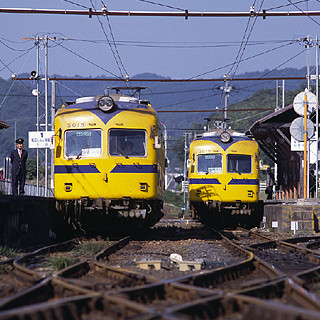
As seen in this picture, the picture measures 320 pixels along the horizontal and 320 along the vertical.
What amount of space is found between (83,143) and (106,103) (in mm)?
1060

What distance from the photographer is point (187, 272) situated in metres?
8.02

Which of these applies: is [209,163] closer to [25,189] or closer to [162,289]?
[25,189]

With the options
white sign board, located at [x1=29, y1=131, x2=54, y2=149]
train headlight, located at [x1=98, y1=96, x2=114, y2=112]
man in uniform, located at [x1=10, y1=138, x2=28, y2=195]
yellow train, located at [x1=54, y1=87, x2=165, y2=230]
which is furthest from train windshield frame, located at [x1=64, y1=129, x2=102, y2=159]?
white sign board, located at [x1=29, y1=131, x2=54, y2=149]

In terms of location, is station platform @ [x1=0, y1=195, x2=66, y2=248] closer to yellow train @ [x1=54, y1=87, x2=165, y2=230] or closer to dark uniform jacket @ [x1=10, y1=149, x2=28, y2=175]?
yellow train @ [x1=54, y1=87, x2=165, y2=230]

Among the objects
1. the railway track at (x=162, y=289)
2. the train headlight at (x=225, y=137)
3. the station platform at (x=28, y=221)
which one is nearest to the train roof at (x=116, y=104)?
the station platform at (x=28, y=221)

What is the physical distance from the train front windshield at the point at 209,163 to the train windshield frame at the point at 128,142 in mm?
6854

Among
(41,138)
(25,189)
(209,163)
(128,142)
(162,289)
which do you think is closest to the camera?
(162,289)

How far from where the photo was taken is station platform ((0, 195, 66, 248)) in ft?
39.1

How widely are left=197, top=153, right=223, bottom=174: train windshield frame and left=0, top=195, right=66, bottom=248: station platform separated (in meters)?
6.39

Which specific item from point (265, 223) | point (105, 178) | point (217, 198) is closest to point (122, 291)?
point (105, 178)

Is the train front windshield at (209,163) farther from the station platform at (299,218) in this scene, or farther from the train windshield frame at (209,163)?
the station platform at (299,218)

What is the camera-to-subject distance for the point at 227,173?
66.5 feet

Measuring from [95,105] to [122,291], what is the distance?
9.07m

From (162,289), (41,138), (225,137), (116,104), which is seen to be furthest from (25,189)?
(162,289)
